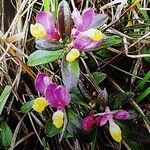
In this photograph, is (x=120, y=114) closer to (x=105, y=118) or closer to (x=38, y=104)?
(x=105, y=118)

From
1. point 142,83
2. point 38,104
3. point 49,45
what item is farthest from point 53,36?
point 142,83

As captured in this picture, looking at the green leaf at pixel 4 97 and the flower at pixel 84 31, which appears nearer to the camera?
the flower at pixel 84 31

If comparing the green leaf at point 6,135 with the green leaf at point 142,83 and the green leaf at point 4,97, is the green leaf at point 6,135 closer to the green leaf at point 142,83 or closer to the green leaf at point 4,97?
the green leaf at point 4,97

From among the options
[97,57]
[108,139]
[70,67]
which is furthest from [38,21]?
[108,139]

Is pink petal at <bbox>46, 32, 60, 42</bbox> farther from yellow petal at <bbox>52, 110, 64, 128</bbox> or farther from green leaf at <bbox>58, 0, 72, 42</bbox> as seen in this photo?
yellow petal at <bbox>52, 110, 64, 128</bbox>

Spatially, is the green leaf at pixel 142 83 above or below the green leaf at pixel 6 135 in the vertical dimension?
above

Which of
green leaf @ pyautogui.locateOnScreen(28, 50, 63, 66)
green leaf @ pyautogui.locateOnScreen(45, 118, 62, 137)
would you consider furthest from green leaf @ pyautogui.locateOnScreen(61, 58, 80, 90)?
green leaf @ pyautogui.locateOnScreen(45, 118, 62, 137)

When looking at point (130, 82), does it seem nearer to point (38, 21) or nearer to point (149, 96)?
point (149, 96)

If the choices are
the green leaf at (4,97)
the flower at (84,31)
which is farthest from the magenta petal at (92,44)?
the green leaf at (4,97)
